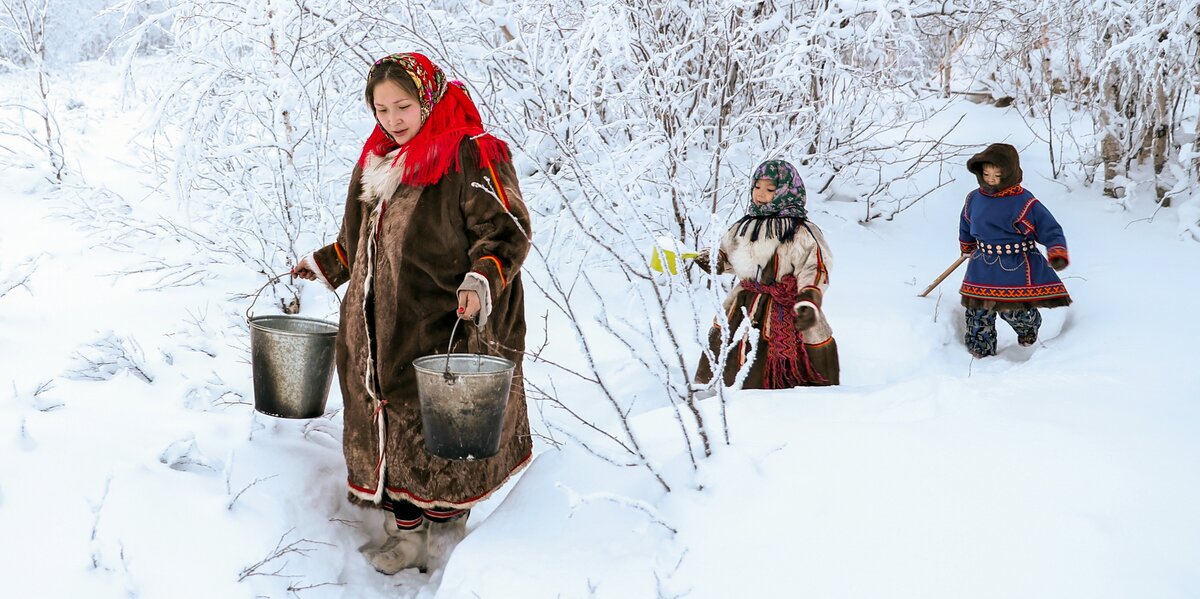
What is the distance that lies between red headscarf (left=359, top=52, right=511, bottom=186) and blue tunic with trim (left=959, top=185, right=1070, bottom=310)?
121 inches

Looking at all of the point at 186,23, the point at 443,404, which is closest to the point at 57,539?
the point at 443,404

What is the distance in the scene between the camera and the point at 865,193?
6762mm

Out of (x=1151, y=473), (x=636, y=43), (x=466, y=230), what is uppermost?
(x=636, y=43)

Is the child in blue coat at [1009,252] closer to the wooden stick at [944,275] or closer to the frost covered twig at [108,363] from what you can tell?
the wooden stick at [944,275]

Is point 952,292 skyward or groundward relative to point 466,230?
groundward

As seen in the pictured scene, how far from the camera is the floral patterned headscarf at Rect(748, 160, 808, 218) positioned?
3.72 meters

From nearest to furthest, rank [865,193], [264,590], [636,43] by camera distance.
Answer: [264,590]
[636,43]
[865,193]

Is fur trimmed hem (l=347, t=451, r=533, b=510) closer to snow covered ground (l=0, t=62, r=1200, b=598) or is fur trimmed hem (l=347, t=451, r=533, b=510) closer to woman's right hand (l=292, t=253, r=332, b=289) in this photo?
snow covered ground (l=0, t=62, r=1200, b=598)

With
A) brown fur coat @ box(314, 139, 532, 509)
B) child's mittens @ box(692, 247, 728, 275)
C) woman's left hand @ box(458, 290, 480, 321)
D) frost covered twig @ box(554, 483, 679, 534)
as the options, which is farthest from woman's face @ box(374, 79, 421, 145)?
child's mittens @ box(692, 247, 728, 275)

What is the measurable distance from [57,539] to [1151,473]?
2600mm

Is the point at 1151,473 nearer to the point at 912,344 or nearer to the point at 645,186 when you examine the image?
the point at 912,344

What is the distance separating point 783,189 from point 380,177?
6.00 ft

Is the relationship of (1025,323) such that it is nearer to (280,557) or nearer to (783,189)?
(783,189)

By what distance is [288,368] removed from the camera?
2703 millimetres
